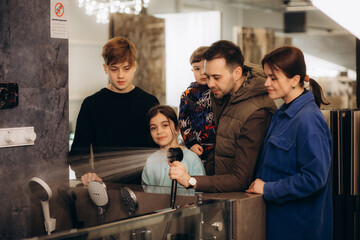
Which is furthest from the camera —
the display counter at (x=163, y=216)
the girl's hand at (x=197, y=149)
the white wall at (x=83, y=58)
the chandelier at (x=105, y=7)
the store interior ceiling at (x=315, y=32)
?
the store interior ceiling at (x=315, y=32)

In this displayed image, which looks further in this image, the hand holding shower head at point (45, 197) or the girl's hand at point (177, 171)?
the hand holding shower head at point (45, 197)

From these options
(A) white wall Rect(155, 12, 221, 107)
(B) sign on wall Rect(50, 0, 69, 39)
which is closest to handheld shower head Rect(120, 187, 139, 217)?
(B) sign on wall Rect(50, 0, 69, 39)

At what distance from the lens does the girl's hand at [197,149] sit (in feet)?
8.37

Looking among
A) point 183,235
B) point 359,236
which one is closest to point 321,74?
point 359,236

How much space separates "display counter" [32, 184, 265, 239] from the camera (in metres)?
1.52

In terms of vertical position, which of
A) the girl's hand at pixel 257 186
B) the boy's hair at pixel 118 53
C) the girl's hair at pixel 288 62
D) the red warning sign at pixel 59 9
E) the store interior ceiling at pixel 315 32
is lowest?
the girl's hand at pixel 257 186

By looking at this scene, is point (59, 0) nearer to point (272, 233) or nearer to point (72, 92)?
point (72, 92)

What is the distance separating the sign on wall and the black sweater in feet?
1.29

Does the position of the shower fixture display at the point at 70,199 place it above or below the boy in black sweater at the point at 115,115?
below

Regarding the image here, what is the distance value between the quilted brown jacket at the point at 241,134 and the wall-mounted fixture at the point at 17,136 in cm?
97

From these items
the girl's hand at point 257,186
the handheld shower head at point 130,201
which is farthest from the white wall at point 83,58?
the girl's hand at point 257,186

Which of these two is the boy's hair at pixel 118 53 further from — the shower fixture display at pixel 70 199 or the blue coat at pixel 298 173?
the blue coat at pixel 298 173

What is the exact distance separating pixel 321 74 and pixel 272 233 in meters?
6.54

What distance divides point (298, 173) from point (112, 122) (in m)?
1.18
